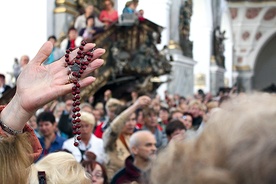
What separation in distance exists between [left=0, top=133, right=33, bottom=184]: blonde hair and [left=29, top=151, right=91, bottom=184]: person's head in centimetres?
35

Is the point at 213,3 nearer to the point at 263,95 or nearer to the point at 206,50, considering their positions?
the point at 206,50

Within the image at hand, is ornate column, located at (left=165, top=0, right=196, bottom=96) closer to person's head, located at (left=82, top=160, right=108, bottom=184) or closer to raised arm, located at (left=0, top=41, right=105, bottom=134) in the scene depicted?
person's head, located at (left=82, top=160, right=108, bottom=184)

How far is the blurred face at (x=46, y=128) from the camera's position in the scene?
15.1 ft

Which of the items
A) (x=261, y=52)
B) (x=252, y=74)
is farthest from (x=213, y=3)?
(x=261, y=52)

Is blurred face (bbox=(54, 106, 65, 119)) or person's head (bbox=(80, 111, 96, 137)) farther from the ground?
person's head (bbox=(80, 111, 96, 137))

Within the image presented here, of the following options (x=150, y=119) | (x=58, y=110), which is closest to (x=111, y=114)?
(x=150, y=119)

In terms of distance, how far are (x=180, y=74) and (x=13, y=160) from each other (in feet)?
46.6

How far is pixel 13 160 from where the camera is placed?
5.11 feet

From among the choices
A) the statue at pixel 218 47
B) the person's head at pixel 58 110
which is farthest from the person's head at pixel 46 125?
the statue at pixel 218 47

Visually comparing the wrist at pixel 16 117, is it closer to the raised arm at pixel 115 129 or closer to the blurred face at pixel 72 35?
the raised arm at pixel 115 129

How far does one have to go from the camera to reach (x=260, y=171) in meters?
0.82

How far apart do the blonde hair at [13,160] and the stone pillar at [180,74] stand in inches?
514

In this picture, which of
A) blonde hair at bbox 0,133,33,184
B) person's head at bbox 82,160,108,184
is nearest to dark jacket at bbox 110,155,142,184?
person's head at bbox 82,160,108,184

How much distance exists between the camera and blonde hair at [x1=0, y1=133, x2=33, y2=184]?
1.53 m
